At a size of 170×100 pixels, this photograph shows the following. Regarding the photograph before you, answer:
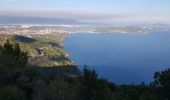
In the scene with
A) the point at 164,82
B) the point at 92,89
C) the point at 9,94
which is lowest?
the point at 164,82

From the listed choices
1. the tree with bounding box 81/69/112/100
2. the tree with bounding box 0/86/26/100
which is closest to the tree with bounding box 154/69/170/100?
the tree with bounding box 81/69/112/100

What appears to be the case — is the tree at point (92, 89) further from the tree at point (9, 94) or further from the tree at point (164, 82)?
the tree at point (164, 82)

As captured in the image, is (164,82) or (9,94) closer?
(9,94)

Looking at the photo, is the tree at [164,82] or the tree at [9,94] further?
the tree at [164,82]

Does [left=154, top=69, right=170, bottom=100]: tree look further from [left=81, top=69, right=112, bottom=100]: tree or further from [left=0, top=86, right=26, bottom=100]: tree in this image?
[left=0, top=86, right=26, bottom=100]: tree

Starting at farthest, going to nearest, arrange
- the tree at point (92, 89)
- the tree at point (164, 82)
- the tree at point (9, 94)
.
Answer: the tree at point (164, 82), the tree at point (92, 89), the tree at point (9, 94)

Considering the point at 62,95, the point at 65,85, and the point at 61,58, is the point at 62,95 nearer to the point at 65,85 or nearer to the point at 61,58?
the point at 65,85

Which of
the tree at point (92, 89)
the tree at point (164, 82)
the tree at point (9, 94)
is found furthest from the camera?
the tree at point (164, 82)

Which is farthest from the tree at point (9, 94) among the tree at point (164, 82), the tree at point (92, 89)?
the tree at point (164, 82)

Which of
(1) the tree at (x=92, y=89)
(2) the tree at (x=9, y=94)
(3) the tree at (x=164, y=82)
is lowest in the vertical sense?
(3) the tree at (x=164, y=82)

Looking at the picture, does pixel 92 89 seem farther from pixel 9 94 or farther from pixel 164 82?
pixel 164 82

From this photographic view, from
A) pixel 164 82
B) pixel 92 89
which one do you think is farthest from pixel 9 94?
pixel 164 82

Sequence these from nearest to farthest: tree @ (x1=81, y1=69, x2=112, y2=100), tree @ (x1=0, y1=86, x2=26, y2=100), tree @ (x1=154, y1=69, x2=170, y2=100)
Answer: tree @ (x1=0, y1=86, x2=26, y2=100)
tree @ (x1=81, y1=69, x2=112, y2=100)
tree @ (x1=154, y1=69, x2=170, y2=100)
